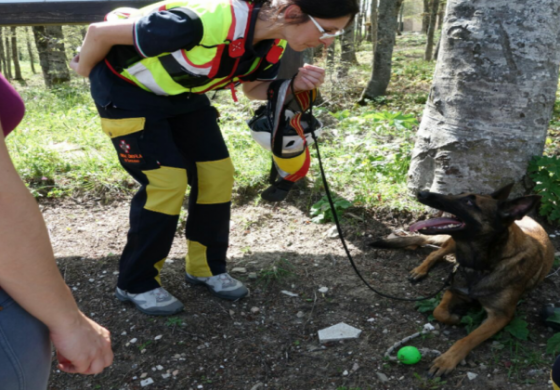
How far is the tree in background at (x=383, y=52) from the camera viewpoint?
9430 millimetres

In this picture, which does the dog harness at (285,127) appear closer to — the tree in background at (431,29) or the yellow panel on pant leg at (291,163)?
the yellow panel on pant leg at (291,163)

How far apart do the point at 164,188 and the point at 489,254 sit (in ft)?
7.02

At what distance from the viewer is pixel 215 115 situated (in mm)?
3262

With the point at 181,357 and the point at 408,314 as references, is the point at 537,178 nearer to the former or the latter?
the point at 408,314

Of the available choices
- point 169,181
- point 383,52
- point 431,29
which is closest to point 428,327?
point 169,181

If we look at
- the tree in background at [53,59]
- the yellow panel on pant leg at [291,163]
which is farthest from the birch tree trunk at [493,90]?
the tree in background at [53,59]

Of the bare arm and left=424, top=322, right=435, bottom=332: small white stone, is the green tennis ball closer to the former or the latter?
A: left=424, top=322, right=435, bottom=332: small white stone

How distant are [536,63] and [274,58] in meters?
2.10

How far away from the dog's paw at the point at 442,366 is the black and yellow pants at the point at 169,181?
1.54m

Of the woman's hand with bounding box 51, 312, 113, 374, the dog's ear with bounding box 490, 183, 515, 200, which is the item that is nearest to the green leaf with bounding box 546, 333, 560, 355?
the dog's ear with bounding box 490, 183, 515, 200

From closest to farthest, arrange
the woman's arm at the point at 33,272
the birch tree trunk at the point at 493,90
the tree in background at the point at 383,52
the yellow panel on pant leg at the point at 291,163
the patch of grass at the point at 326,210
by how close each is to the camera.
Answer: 1. the woman's arm at the point at 33,272
2. the yellow panel on pant leg at the point at 291,163
3. the birch tree trunk at the point at 493,90
4. the patch of grass at the point at 326,210
5. the tree in background at the point at 383,52

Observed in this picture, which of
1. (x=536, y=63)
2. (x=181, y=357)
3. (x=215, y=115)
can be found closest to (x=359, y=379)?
(x=181, y=357)

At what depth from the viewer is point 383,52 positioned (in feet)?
30.9

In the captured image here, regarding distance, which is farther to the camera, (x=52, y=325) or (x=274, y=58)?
(x=274, y=58)
